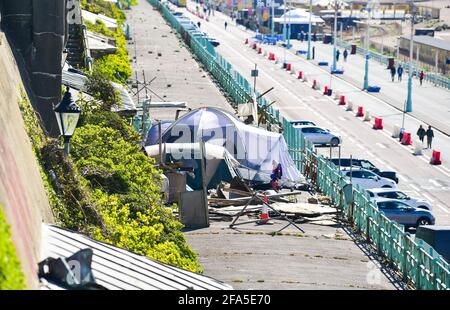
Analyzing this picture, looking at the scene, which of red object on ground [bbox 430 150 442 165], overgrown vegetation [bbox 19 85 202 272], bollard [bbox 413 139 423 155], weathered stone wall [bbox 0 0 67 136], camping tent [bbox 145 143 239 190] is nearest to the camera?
overgrown vegetation [bbox 19 85 202 272]

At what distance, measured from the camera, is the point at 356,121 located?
70312mm

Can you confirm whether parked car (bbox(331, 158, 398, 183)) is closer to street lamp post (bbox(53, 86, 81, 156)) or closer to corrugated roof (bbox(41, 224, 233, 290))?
street lamp post (bbox(53, 86, 81, 156))

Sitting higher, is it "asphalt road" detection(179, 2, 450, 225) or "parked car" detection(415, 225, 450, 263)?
"parked car" detection(415, 225, 450, 263)

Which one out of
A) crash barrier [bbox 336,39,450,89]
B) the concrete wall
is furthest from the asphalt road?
the concrete wall

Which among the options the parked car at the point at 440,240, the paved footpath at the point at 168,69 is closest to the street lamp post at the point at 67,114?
the parked car at the point at 440,240

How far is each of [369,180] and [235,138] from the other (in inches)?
326

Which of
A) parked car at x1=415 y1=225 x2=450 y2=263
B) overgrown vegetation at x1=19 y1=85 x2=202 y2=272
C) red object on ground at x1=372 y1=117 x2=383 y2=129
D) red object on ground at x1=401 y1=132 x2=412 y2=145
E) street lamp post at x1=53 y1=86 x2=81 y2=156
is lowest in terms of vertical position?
red object on ground at x1=372 y1=117 x2=383 y2=129

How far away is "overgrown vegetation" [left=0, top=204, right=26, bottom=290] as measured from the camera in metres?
9.80

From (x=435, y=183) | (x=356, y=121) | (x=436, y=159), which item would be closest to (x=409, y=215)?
(x=435, y=183)

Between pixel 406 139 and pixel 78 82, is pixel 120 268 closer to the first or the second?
pixel 78 82

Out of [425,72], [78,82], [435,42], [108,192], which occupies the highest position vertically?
[78,82]

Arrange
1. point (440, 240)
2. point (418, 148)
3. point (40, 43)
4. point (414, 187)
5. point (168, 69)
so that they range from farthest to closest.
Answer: point (168, 69) → point (418, 148) → point (414, 187) → point (440, 240) → point (40, 43)

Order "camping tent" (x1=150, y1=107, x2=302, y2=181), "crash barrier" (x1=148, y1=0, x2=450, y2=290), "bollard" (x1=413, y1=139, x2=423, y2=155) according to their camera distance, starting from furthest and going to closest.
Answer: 1. "bollard" (x1=413, y1=139, x2=423, y2=155)
2. "camping tent" (x1=150, y1=107, x2=302, y2=181)
3. "crash barrier" (x1=148, y1=0, x2=450, y2=290)

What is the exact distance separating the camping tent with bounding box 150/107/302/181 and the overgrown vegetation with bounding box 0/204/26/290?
28.7 meters
